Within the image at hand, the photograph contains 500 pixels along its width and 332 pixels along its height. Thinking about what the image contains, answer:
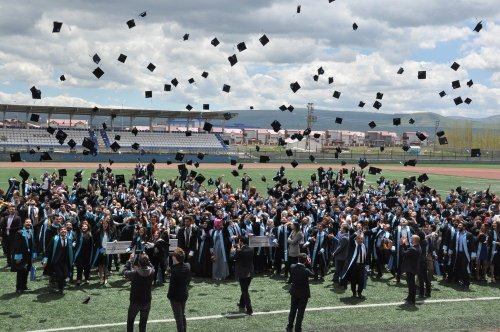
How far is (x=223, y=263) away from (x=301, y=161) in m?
47.6

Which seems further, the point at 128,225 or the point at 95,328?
the point at 128,225

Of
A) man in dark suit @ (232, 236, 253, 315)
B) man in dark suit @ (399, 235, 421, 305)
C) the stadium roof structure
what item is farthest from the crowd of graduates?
the stadium roof structure

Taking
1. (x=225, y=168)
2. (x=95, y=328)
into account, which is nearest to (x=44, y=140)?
(x=225, y=168)

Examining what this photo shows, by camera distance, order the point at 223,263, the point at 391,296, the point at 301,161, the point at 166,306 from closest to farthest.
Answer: the point at 166,306
the point at 391,296
the point at 223,263
the point at 301,161

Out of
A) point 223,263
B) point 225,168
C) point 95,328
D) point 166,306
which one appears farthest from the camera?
point 225,168

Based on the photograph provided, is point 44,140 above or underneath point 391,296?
above

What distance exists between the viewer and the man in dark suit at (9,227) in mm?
12703

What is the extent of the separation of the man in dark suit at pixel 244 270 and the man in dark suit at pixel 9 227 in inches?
202

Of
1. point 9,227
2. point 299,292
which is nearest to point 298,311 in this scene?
point 299,292

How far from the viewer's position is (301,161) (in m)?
59.8

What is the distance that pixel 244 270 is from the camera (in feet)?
32.8

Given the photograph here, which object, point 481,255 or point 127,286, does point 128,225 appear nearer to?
point 127,286

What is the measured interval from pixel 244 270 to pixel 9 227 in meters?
5.69

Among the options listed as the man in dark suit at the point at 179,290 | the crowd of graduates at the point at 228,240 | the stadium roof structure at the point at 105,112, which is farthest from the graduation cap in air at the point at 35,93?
the stadium roof structure at the point at 105,112
